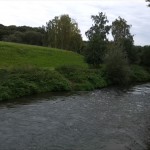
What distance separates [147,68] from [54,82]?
3656cm

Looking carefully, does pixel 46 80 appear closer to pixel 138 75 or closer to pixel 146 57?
pixel 138 75

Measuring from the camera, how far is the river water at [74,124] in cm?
1912

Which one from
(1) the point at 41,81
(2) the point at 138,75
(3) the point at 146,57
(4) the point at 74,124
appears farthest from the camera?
(3) the point at 146,57

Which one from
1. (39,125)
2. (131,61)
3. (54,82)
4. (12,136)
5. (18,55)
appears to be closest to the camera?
(12,136)

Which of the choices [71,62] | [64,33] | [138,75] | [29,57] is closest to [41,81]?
[29,57]

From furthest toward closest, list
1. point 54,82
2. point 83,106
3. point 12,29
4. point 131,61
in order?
point 12,29 < point 131,61 < point 54,82 < point 83,106

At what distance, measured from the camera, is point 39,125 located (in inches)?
894

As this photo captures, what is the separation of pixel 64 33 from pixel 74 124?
66245mm

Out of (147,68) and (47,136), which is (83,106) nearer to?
(47,136)

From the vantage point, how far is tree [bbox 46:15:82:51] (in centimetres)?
8800

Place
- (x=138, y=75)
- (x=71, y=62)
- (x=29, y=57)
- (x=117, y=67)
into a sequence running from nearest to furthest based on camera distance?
(x=117, y=67) → (x=29, y=57) → (x=138, y=75) → (x=71, y=62)

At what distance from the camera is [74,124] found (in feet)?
76.8

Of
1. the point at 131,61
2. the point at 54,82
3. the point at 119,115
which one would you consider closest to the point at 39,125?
the point at 119,115

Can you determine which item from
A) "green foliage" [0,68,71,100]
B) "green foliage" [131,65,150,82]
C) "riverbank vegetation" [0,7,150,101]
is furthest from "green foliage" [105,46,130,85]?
"green foliage" [0,68,71,100]
